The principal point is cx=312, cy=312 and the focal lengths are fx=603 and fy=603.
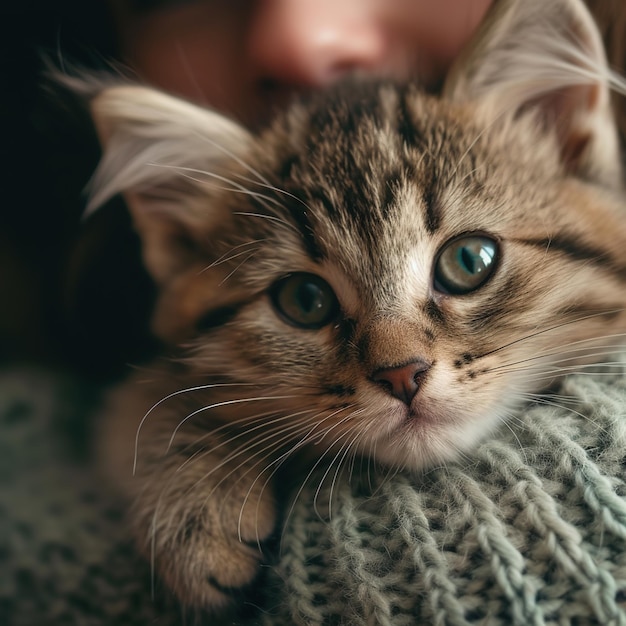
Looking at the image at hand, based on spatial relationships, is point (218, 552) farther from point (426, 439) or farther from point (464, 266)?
point (464, 266)

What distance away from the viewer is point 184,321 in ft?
2.92

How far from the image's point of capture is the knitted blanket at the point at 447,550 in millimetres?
525

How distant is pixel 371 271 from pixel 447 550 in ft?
1.03

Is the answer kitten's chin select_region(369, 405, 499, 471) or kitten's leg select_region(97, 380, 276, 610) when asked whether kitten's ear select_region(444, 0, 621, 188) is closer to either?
kitten's chin select_region(369, 405, 499, 471)

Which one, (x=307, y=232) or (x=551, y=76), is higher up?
(x=551, y=76)

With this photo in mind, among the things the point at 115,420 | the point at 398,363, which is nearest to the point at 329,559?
the point at 398,363

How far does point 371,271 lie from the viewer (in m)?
0.71

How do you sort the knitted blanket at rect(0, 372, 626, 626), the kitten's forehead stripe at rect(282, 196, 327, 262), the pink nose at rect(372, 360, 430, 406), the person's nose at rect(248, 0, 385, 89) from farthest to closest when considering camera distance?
the person's nose at rect(248, 0, 385, 89)
the kitten's forehead stripe at rect(282, 196, 327, 262)
the pink nose at rect(372, 360, 430, 406)
the knitted blanket at rect(0, 372, 626, 626)

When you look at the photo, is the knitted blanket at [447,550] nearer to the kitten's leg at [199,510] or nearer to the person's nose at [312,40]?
the kitten's leg at [199,510]

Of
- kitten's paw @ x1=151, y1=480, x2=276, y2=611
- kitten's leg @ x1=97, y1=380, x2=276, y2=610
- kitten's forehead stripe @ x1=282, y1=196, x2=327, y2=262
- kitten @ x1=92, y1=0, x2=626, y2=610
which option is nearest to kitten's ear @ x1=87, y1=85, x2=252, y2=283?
kitten @ x1=92, y1=0, x2=626, y2=610

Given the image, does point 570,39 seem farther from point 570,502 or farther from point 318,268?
point 570,502

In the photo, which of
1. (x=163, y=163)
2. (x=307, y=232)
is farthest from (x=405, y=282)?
(x=163, y=163)

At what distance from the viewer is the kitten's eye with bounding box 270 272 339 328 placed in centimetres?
76

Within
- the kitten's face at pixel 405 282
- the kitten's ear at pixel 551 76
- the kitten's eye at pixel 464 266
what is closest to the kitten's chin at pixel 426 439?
the kitten's face at pixel 405 282
